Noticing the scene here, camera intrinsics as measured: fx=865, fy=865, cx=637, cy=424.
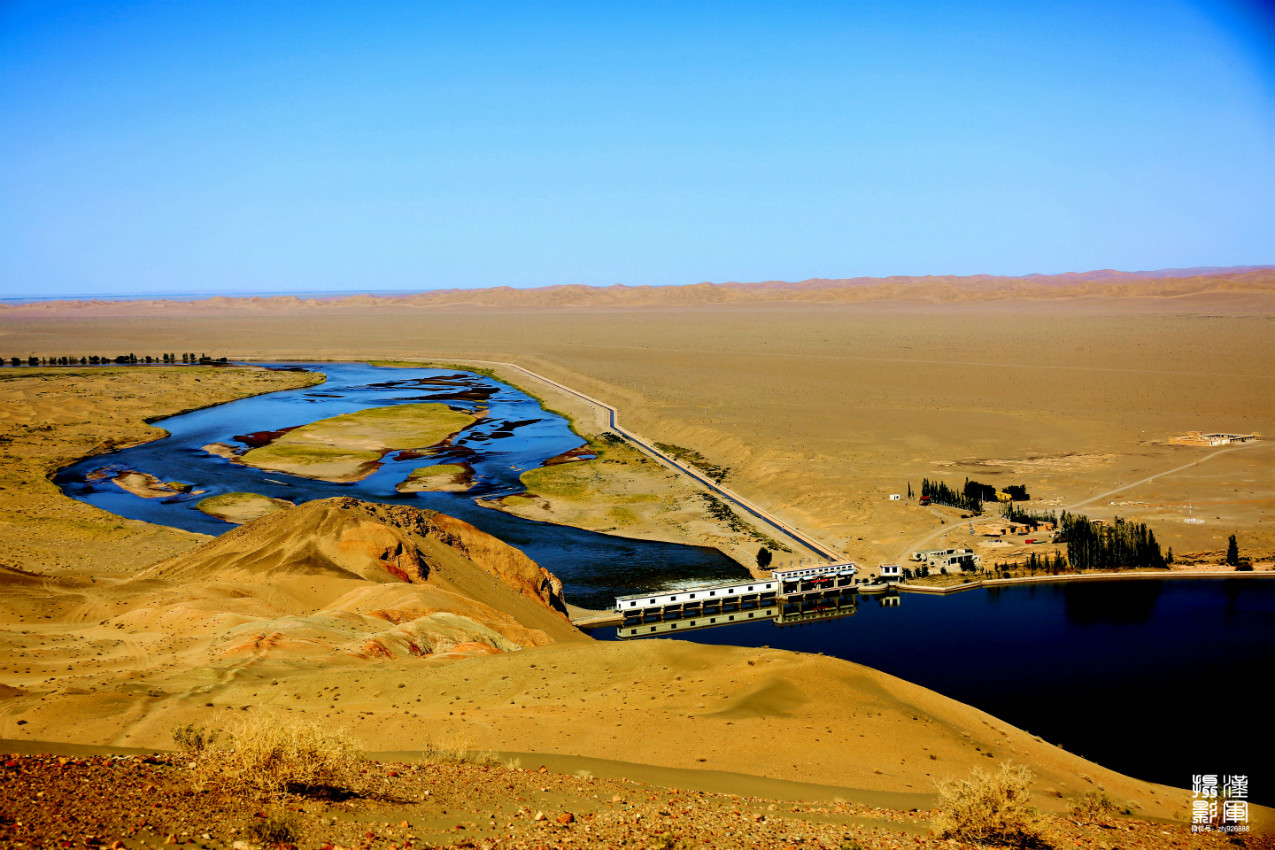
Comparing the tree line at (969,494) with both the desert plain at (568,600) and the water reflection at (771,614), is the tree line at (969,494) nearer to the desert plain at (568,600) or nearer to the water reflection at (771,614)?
the desert plain at (568,600)

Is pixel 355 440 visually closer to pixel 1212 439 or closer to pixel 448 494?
pixel 448 494

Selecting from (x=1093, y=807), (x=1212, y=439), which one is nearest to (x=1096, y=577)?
(x=1093, y=807)

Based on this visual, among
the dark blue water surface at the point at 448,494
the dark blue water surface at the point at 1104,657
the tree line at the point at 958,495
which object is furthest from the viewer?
the tree line at the point at 958,495

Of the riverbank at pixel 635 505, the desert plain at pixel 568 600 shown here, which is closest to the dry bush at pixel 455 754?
the desert plain at pixel 568 600

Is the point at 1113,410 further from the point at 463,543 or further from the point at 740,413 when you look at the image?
the point at 463,543

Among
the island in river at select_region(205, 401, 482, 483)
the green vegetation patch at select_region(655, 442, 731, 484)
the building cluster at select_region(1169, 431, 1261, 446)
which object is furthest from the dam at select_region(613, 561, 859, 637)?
the building cluster at select_region(1169, 431, 1261, 446)

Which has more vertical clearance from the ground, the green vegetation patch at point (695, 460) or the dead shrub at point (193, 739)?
the dead shrub at point (193, 739)
